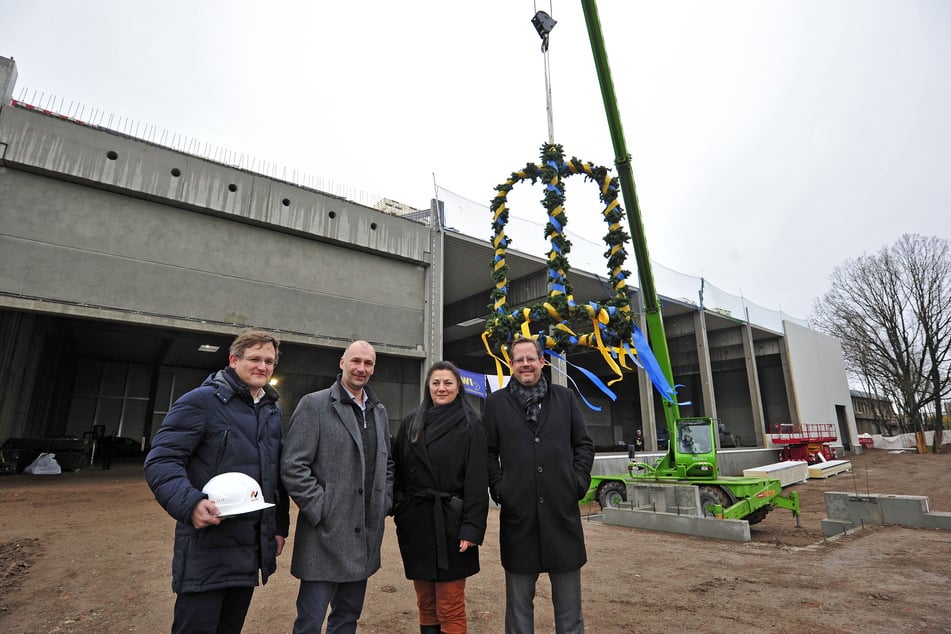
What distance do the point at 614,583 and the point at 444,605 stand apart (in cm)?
326

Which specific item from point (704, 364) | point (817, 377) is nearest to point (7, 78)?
point (704, 364)

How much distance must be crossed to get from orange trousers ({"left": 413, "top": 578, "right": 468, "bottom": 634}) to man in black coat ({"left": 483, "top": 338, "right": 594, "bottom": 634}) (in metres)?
0.26

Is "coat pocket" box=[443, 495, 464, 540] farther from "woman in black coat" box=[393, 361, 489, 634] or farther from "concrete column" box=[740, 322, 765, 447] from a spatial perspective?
"concrete column" box=[740, 322, 765, 447]

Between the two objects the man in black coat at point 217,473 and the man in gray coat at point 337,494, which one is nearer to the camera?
the man in black coat at point 217,473

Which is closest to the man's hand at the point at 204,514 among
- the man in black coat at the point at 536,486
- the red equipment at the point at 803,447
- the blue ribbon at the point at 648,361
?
the man in black coat at the point at 536,486

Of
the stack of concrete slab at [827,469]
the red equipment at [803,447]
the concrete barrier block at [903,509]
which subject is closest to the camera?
the concrete barrier block at [903,509]

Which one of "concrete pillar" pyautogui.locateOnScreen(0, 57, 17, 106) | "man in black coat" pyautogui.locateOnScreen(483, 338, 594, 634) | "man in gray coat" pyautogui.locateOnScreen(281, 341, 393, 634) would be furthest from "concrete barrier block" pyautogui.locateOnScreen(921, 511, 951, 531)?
"concrete pillar" pyautogui.locateOnScreen(0, 57, 17, 106)

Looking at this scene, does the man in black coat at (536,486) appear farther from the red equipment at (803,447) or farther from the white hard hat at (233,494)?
the red equipment at (803,447)

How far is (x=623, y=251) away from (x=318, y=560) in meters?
6.70

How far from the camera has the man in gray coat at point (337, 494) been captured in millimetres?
2262

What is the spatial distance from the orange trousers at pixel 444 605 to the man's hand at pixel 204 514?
3.63 feet

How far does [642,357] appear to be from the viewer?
767 centimetres

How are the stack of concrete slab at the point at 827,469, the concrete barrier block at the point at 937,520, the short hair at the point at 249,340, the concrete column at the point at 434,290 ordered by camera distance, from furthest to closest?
the stack of concrete slab at the point at 827,469 → the concrete column at the point at 434,290 → the concrete barrier block at the point at 937,520 → the short hair at the point at 249,340

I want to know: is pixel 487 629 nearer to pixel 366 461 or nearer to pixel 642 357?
pixel 366 461
